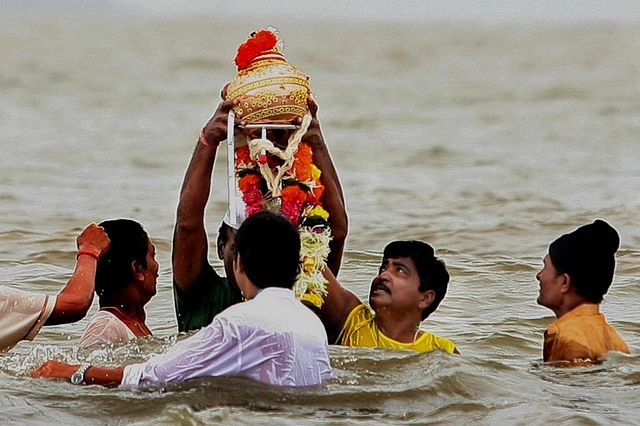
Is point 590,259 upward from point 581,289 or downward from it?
upward

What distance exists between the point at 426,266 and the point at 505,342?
2.17 m

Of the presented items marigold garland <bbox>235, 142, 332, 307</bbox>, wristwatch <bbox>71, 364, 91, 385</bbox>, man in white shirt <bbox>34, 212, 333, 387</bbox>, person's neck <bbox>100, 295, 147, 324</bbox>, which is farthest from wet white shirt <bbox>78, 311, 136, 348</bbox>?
marigold garland <bbox>235, 142, 332, 307</bbox>

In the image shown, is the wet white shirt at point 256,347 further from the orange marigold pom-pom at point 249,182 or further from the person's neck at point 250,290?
the orange marigold pom-pom at point 249,182

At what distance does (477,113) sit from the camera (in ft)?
99.3

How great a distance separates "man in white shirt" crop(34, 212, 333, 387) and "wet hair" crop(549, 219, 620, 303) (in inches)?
73.2

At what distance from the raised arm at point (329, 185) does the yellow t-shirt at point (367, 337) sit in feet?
1.13

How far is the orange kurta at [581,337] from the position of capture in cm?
752

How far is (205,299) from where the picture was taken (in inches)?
287

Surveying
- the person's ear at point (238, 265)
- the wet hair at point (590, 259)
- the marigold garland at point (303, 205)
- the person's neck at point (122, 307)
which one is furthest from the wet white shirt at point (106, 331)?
the wet hair at point (590, 259)

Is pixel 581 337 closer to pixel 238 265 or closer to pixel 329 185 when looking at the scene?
pixel 329 185

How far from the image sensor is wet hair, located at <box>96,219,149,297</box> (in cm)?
730

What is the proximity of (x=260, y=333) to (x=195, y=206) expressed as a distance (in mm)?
1108

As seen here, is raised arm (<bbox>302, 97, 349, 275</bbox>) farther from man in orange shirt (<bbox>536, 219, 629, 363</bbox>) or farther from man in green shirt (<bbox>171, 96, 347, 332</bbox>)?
man in orange shirt (<bbox>536, 219, 629, 363</bbox>)

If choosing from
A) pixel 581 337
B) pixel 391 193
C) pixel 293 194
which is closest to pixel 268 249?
pixel 293 194
